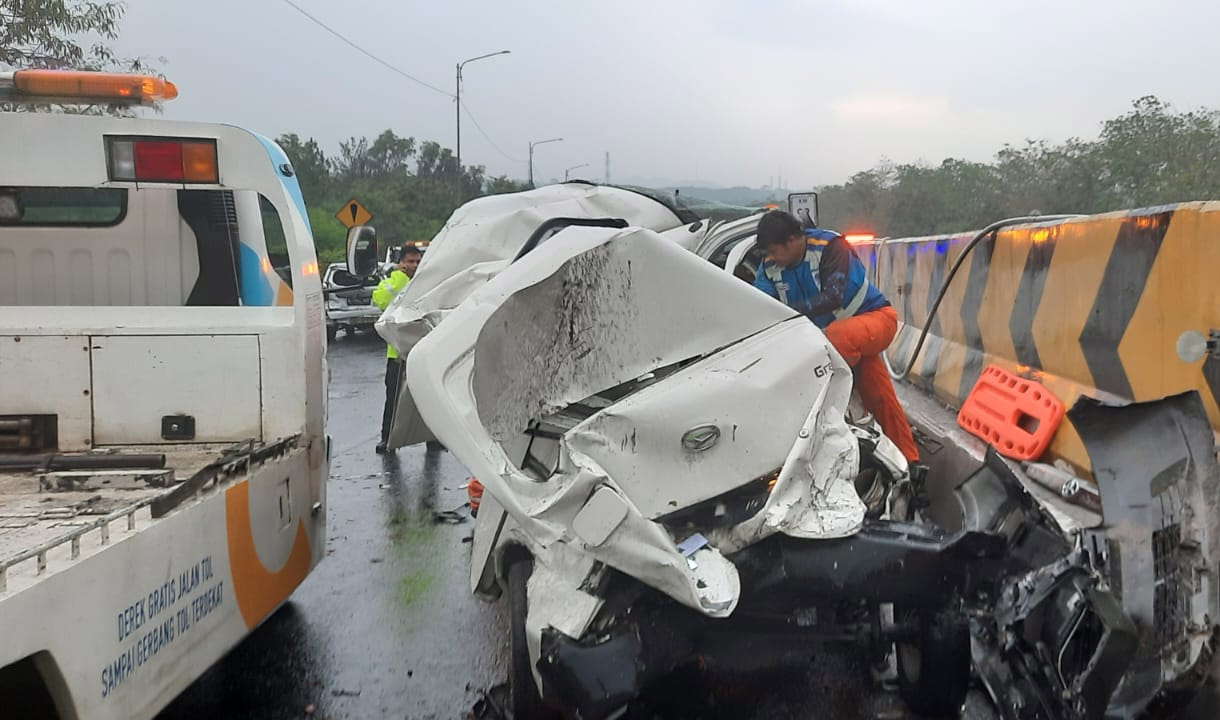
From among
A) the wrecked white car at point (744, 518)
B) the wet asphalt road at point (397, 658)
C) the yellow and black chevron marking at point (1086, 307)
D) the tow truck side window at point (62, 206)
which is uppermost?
the tow truck side window at point (62, 206)

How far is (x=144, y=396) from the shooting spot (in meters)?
4.45

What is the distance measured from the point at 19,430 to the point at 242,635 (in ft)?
4.88

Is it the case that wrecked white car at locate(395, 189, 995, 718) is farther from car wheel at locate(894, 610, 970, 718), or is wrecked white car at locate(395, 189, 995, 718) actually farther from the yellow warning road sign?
the yellow warning road sign

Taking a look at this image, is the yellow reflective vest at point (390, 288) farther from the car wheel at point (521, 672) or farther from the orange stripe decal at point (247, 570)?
the car wheel at point (521, 672)

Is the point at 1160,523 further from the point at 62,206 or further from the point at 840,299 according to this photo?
the point at 62,206

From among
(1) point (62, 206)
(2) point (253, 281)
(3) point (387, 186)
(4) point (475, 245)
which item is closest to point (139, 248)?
(1) point (62, 206)

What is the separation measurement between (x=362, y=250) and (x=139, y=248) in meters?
1.19

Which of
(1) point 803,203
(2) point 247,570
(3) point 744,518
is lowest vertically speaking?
(2) point 247,570

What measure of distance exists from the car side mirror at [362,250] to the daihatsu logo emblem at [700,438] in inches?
124

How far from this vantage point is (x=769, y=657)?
131 inches

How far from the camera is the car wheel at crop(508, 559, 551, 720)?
3469 mm

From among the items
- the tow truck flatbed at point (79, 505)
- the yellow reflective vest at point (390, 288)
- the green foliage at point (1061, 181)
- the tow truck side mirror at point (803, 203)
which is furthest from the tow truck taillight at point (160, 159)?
the green foliage at point (1061, 181)

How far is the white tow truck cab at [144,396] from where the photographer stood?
9.29ft

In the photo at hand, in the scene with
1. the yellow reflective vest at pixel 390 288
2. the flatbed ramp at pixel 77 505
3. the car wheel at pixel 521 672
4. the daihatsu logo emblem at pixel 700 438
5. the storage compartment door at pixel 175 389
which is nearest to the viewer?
the flatbed ramp at pixel 77 505
